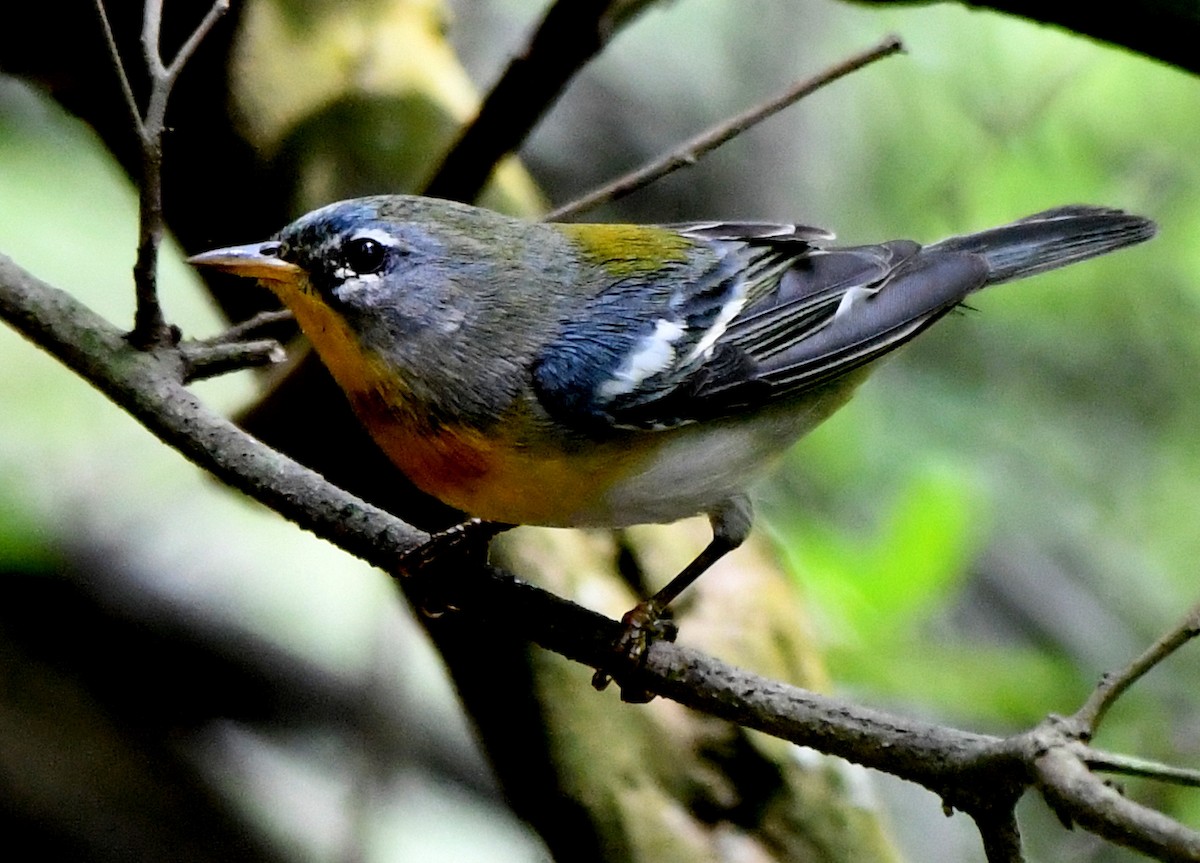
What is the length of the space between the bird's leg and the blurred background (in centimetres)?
88

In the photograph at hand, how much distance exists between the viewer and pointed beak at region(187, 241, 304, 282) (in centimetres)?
242

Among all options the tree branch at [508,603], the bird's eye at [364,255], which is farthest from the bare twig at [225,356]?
the bird's eye at [364,255]

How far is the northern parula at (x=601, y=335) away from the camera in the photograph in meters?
2.51

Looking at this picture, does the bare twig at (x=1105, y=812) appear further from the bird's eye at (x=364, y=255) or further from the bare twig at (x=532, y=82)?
the bare twig at (x=532, y=82)

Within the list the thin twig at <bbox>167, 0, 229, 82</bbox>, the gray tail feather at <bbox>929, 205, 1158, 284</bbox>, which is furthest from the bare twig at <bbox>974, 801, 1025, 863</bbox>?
the thin twig at <bbox>167, 0, 229, 82</bbox>

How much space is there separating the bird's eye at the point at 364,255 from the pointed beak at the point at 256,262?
11 centimetres

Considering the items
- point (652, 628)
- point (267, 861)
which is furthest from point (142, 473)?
point (652, 628)

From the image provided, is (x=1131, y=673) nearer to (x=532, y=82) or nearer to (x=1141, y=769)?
(x=1141, y=769)

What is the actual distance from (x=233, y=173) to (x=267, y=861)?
7.09 ft

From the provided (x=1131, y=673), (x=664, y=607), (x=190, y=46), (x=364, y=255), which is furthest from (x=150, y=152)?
(x=1131, y=673)

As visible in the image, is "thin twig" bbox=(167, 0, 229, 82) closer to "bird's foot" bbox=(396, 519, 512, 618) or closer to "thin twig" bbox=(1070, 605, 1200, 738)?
"bird's foot" bbox=(396, 519, 512, 618)

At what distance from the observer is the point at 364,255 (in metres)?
2.55

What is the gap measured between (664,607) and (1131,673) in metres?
1.23

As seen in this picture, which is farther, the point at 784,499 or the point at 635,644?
the point at 784,499
